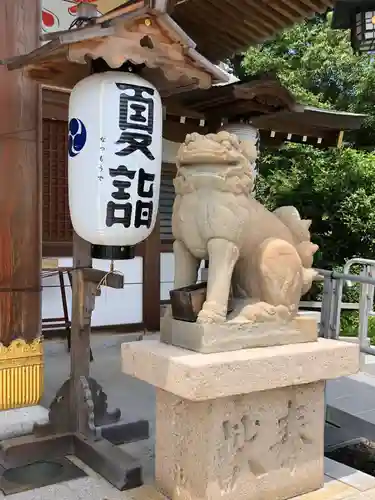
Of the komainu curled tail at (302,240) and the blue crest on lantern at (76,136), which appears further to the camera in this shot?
the komainu curled tail at (302,240)

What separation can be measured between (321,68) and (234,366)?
10.6 m

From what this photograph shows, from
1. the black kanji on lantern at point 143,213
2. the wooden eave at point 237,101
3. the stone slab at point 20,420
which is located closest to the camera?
the black kanji on lantern at point 143,213

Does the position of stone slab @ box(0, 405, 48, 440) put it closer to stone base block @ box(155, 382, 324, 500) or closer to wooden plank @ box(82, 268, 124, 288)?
wooden plank @ box(82, 268, 124, 288)

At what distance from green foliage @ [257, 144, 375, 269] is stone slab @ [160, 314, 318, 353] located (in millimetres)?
7467

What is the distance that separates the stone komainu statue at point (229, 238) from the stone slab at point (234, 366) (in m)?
0.24

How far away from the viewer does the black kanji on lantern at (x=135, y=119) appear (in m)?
3.40

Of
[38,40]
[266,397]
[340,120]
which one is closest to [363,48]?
[340,120]

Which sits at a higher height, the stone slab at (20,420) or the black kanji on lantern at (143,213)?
the black kanji on lantern at (143,213)

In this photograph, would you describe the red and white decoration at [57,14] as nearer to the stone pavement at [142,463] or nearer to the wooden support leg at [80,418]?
the wooden support leg at [80,418]

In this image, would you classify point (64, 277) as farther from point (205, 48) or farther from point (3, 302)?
point (205, 48)

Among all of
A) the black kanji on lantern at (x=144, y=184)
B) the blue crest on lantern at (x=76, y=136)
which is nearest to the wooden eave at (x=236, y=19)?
the blue crest on lantern at (x=76, y=136)

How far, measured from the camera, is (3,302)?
14.6ft

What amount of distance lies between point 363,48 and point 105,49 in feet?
12.4

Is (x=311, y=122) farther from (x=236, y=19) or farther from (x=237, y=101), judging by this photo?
(x=236, y=19)
